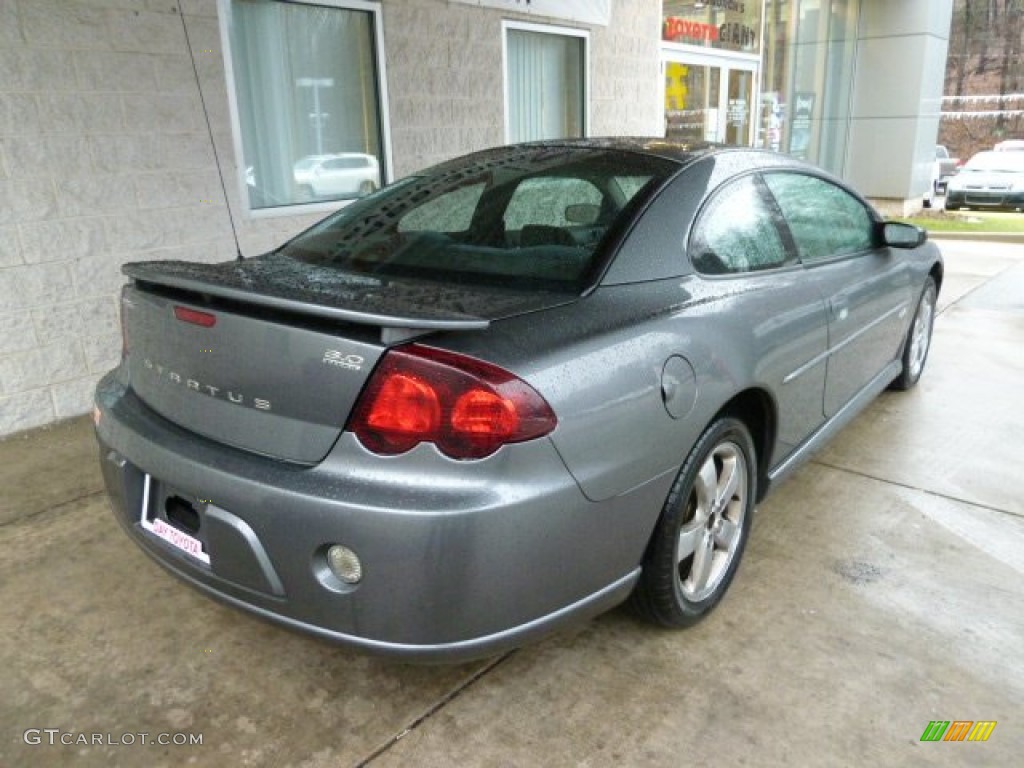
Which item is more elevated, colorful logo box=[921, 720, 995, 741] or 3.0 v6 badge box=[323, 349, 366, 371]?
3.0 v6 badge box=[323, 349, 366, 371]

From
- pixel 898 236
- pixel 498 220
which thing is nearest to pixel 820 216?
pixel 898 236

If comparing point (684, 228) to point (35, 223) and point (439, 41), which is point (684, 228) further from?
point (439, 41)

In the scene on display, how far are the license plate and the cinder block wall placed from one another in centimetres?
201

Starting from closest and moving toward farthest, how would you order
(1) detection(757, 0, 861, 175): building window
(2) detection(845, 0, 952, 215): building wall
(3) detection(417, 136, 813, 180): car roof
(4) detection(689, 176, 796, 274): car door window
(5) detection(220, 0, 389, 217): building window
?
(4) detection(689, 176, 796, 274): car door window → (3) detection(417, 136, 813, 180): car roof → (5) detection(220, 0, 389, 217): building window → (2) detection(845, 0, 952, 215): building wall → (1) detection(757, 0, 861, 175): building window

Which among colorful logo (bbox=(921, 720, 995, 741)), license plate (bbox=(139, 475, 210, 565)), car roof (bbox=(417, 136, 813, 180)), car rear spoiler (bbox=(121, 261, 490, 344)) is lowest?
colorful logo (bbox=(921, 720, 995, 741))

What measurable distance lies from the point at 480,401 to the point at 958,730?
1.55 metres

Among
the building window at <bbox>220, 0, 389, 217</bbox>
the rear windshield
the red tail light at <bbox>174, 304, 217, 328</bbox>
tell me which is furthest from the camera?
the building window at <bbox>220, 0, 389, 217</bbox>

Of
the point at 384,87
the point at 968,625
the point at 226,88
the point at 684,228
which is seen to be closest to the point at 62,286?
the point at 226,88

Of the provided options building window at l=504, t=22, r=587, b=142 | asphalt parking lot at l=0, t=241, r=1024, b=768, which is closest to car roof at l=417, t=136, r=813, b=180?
asphalt parking lot at l=0, t=241, r=1024, b=768

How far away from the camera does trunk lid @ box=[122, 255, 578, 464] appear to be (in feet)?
5.99

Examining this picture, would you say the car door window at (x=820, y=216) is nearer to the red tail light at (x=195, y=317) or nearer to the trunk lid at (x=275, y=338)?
the trunk lid at (x=275, y=338)

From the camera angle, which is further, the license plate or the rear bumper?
the license plate

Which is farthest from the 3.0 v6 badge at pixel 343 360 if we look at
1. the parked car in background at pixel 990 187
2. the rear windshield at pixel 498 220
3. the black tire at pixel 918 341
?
the parked car in background at pixel 990 187

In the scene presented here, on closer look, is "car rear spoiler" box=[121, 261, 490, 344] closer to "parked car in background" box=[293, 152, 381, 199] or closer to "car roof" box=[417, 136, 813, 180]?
"car roof" box=[417, 136, 813, 180]
